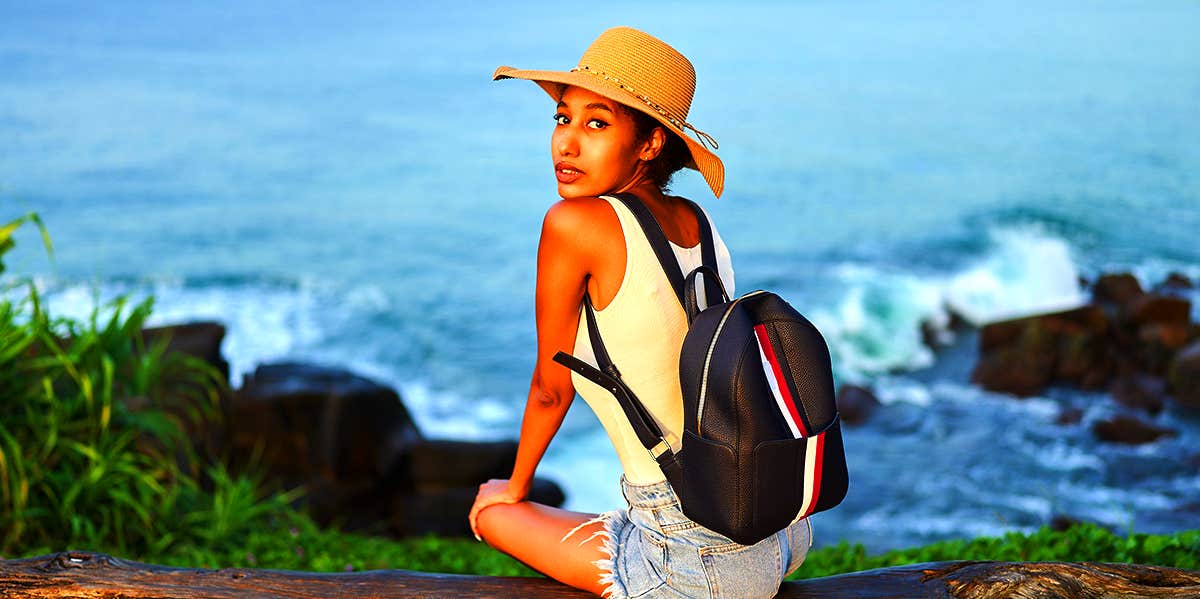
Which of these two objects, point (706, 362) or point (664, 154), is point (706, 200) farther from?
point (706, 362)

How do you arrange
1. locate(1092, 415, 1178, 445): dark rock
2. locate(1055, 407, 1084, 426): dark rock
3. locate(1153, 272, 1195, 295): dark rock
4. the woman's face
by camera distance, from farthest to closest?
locate(1153, 272, 1195, 295): dark rock → locate(1055, 407, 1084, 426): dark rock → locate(1092, 415, 1178, 445): dark rock → the woman's face

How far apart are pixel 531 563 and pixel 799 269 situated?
41.5 ft

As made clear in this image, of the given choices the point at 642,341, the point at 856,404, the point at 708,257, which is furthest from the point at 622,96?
the point at 856,404

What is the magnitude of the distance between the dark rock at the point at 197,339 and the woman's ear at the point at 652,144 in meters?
4.15

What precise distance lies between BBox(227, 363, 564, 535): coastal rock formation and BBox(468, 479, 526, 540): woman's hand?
168 inches

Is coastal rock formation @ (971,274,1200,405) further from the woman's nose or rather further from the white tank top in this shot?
the woman's nose

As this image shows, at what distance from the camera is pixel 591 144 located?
2.51 m

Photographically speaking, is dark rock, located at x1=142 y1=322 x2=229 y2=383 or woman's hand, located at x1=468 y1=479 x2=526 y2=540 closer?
woman's hand, located at x1=468 y1=479 x2=526 y2=540

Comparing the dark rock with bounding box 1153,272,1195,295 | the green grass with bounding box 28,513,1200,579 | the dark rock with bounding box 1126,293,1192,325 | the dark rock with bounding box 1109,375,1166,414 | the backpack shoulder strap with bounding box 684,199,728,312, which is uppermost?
the dark rock with bounding box 1153,272,1195,295

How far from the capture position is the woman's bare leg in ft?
8.39

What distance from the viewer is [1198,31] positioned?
29984mm

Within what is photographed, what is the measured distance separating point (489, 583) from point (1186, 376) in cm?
882

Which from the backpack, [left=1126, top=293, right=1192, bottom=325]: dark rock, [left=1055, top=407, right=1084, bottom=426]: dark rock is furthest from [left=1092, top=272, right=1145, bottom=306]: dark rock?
the backpack

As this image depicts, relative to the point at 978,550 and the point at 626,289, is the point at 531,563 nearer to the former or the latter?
the point at 626,289
